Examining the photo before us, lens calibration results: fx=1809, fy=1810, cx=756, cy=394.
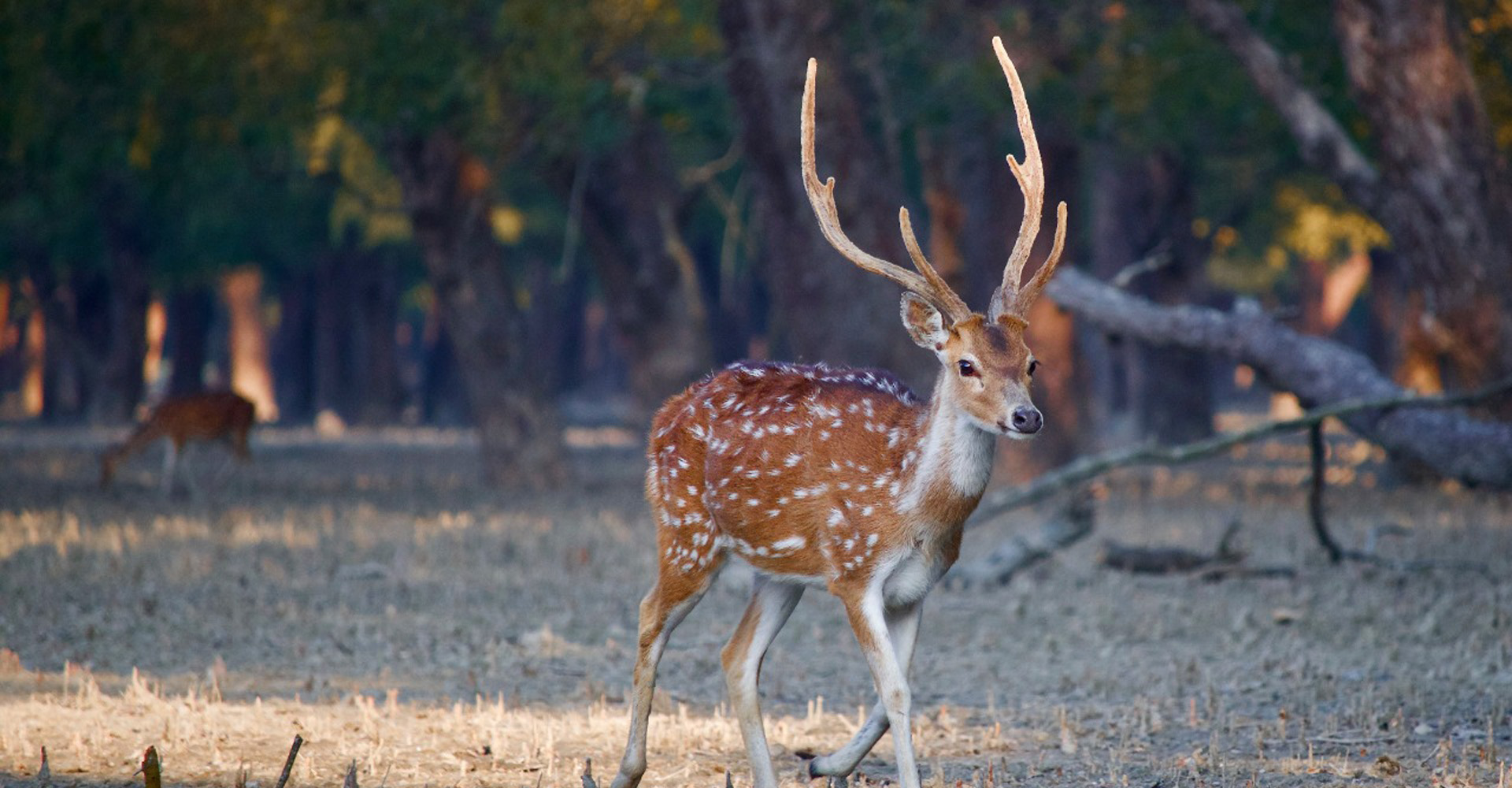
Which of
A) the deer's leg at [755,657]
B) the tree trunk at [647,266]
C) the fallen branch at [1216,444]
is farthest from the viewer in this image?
the tree trunk at [647,266]

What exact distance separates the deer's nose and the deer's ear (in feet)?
1.81

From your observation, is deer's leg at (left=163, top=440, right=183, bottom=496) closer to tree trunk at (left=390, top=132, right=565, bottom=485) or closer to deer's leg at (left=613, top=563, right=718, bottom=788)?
tree trunk at (left=390, top=132, right=565, bottom=485)

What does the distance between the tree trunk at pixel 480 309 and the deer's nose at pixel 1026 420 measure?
1383 centimetres

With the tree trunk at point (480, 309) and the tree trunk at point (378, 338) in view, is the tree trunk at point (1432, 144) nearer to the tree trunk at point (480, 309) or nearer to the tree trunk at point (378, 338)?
the tree trunk at point (480, 309)

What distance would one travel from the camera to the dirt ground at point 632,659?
22.5 feet

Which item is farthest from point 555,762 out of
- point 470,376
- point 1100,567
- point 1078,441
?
point 1078,441

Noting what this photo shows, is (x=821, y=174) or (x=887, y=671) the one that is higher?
(x=821, y=174)

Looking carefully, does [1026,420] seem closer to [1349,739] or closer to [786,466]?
[786,466]

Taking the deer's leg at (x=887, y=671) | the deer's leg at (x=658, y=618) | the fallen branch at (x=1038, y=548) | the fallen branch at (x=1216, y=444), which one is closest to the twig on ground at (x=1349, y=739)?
the deer's leg at (x=887, y=671)

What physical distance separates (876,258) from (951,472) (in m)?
0.85

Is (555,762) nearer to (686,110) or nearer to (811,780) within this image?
(811,780)

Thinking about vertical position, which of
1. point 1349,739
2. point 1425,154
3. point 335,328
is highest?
point 335,328

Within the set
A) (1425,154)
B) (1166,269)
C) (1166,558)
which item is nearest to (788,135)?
(1425,154)

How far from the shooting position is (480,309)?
64.0ft
